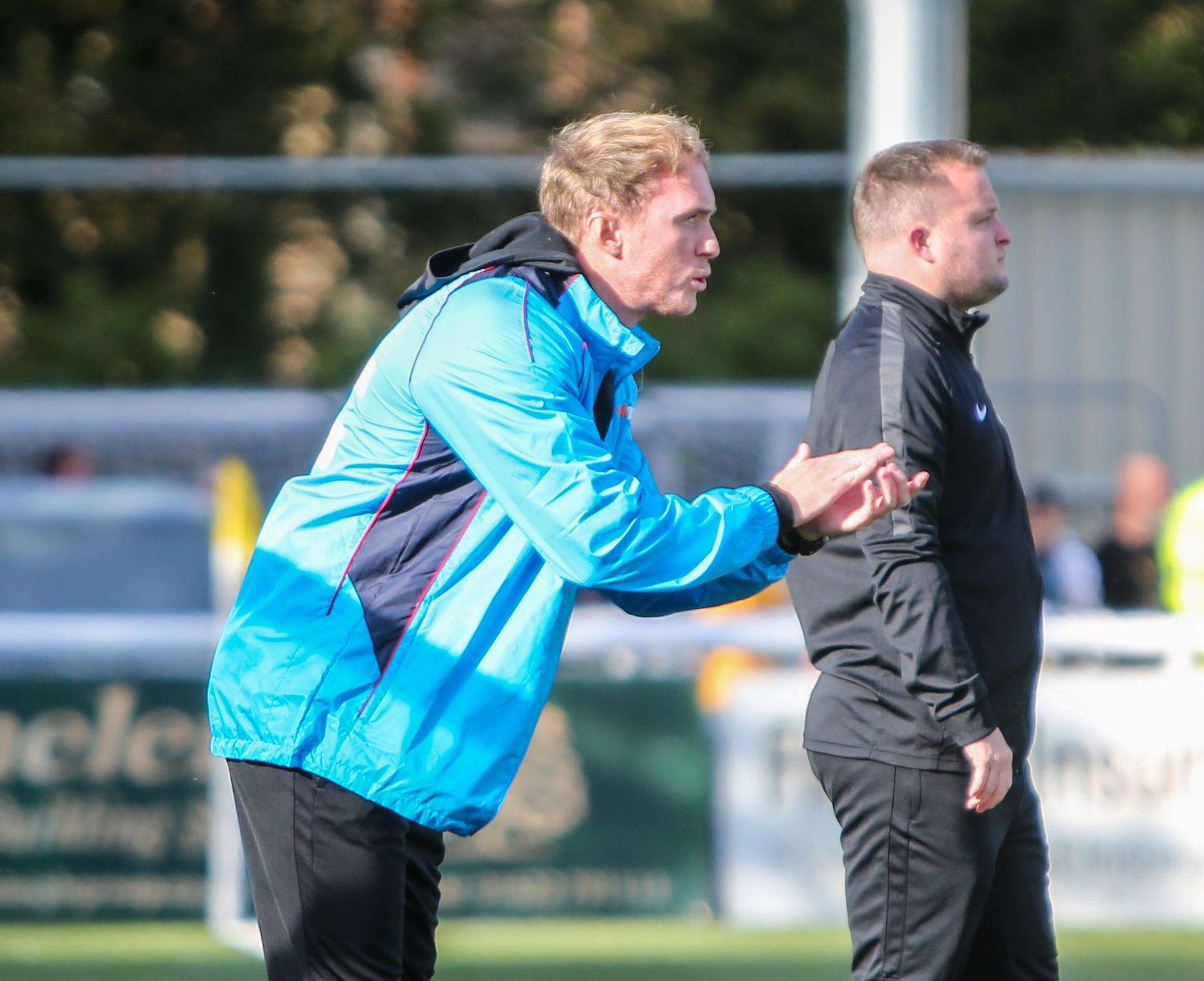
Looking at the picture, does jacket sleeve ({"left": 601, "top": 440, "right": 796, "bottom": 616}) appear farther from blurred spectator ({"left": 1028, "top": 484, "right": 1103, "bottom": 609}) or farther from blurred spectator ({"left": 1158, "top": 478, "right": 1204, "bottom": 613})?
blurred spectator ({"left": 1028, "top": 484, "right": 1103, "bottom": 609})

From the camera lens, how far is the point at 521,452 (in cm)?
254

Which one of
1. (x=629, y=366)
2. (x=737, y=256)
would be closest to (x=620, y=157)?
(x=629, y=366)

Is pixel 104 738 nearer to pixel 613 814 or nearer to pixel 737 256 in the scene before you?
pixel 613 814

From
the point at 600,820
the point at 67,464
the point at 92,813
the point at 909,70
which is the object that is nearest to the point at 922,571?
the point at 909,70

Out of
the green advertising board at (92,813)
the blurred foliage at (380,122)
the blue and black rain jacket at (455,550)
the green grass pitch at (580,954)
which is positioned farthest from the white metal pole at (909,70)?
the blurred foliage at (380,122)

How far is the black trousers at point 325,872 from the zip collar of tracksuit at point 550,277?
768 mm

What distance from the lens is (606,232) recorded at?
277 cm

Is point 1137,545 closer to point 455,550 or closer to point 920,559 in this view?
point 920,559

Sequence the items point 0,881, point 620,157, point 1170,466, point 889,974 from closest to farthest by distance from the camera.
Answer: point 620,157, point 889,974, point 0,881, point 1170,466

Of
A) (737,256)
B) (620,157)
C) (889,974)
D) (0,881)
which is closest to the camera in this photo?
(620,157)

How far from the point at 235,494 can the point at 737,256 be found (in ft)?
34.9

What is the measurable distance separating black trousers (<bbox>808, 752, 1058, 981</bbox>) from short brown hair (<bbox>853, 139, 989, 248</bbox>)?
1.00 metres

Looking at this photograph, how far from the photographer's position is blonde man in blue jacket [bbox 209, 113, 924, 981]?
2578 mm

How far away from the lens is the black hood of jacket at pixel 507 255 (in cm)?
271
